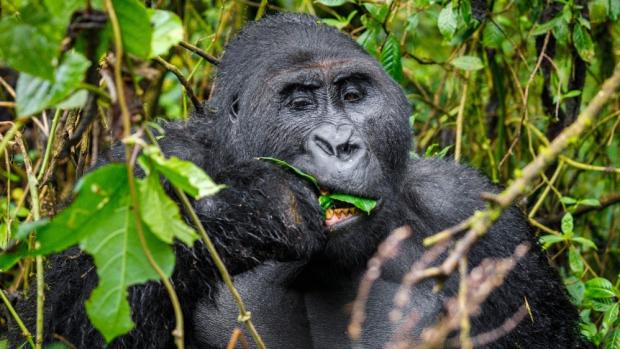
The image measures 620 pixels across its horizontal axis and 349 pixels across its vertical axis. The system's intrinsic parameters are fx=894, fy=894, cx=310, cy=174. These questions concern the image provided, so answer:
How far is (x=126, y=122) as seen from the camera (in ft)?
6.08

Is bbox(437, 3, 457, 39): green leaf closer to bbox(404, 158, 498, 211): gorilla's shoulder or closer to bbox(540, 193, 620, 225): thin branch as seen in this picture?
bbox(404, 158, 498, 211): gorilla's shoulder

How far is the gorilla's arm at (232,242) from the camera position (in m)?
2.94

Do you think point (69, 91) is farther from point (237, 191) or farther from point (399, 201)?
point (399, 201)

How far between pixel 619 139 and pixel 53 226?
4.67m

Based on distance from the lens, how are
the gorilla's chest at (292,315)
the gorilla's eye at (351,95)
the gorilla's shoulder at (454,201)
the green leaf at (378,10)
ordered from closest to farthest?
the gorilla's chest at (292,315) → the gorilla's eye at (351,95) → the gorilla's shoulder at (454,201) → the green leaf at (378,10)

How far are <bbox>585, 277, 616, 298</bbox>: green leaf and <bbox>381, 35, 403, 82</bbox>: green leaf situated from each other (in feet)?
4.35

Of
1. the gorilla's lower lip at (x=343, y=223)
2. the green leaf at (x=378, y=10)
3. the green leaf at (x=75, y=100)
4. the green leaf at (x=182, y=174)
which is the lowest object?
the gorilla's lower lip at (x=343, y=223)

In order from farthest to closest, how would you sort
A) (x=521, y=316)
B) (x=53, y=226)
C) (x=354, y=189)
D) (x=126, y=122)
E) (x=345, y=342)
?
(x=521, y=316) → (x=345, y=342) → (x=354, y=189) → (x=53, y=226) → (x=126, y=122)

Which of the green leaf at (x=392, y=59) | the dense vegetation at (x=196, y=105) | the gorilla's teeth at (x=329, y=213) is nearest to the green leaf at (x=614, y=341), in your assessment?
the dense vegetation at (x=196, y=105)

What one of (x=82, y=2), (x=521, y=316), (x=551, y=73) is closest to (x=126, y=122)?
(x=82, y=2)

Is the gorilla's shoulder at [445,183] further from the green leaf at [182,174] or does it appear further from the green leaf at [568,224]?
the green leaf at [182,174]

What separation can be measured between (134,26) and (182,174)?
341 mm

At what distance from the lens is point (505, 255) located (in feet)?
12.7

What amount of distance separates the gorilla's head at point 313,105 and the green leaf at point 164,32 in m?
1.16
